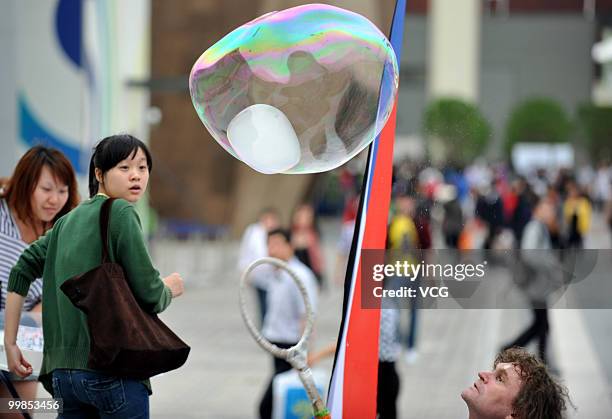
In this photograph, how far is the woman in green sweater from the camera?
11.2 ft

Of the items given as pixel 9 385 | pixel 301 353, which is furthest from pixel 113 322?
pixel 9 385

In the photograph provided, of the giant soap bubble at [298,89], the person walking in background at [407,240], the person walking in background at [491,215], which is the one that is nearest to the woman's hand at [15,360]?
the giant soap bubble at [298,89]

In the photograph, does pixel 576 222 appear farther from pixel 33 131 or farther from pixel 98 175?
pixel 98 175

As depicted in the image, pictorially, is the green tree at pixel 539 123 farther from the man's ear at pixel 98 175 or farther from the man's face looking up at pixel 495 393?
the man's ear at pixel 98 175

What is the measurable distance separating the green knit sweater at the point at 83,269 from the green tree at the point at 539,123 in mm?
50199

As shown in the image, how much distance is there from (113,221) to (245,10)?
62.9 ft

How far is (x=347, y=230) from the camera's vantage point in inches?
515

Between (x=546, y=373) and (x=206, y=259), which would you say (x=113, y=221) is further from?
(x=206, y=259)

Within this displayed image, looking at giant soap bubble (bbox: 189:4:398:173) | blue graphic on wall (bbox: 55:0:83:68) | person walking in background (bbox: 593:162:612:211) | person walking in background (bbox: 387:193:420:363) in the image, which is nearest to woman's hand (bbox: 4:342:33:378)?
giant soap bubble (bbox: 189:4:398:173)

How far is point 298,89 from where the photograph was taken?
4.02 metres

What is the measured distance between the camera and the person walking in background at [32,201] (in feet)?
14.5

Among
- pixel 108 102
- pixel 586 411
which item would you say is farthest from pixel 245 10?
pixel 586 411

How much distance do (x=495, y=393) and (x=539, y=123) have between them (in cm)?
5309

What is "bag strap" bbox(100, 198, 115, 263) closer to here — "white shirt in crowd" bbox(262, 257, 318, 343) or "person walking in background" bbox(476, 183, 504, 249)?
"person walking in background" bbox(476, 183, 504, 249)
